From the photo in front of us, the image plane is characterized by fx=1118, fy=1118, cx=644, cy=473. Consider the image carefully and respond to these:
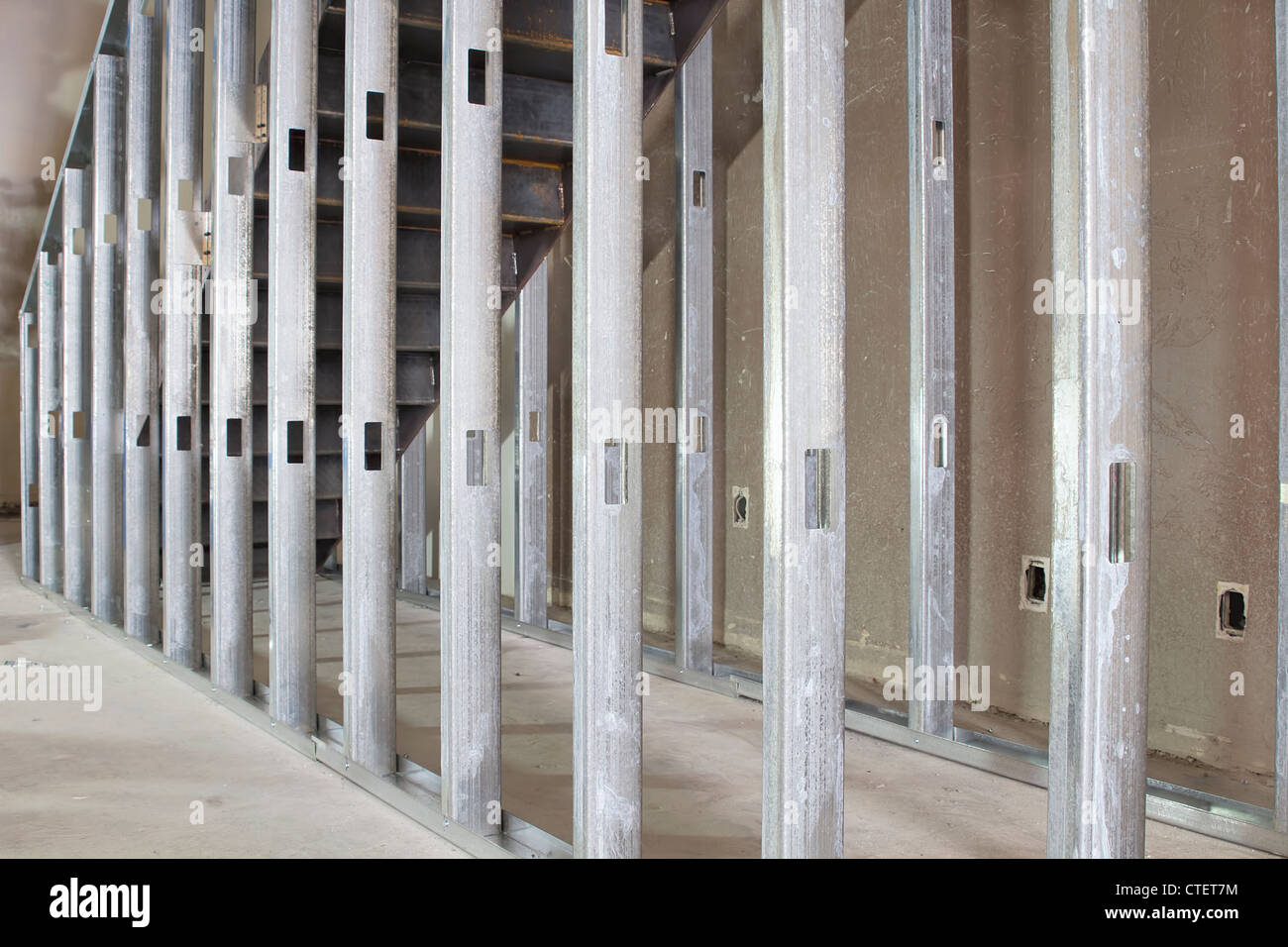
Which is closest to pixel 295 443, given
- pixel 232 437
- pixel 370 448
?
pixel 370 448

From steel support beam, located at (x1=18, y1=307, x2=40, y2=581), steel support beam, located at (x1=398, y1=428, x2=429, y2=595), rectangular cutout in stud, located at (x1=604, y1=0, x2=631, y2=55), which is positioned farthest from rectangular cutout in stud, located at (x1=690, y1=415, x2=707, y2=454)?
steel support beam, located at (x1=18, y1=307, x2=40, y2=581)

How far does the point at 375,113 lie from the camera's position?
12.9 ft

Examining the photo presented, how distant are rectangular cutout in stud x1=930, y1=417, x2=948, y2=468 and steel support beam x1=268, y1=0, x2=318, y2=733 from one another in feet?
7.96

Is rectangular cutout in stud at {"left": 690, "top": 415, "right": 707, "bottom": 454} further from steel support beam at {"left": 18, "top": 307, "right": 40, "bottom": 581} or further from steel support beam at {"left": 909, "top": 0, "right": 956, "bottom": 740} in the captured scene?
steel support beam at {"left": 18, "top": 307, "right": 40, "bottom": 581}

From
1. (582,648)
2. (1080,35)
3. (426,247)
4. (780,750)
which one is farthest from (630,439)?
(426,247)

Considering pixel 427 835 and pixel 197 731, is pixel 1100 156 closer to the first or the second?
pixel 427 835

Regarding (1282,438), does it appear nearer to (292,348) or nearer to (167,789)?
(292,348)

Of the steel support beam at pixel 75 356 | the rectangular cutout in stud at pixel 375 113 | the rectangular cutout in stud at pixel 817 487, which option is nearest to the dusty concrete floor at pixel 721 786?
the rectangular cutout in stud at pixel 817 487

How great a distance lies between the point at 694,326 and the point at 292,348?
1.90 meters

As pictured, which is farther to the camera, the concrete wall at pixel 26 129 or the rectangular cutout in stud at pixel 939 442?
the concrete wall at pixel 26 129

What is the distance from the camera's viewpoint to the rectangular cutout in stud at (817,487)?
2398 mm

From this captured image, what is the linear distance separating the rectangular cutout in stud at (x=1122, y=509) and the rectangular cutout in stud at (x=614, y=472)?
1.13 m

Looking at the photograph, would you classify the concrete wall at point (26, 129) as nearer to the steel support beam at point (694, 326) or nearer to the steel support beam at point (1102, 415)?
the steel support beam at point (694, 326)

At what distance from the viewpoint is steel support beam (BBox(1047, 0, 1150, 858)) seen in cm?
213
